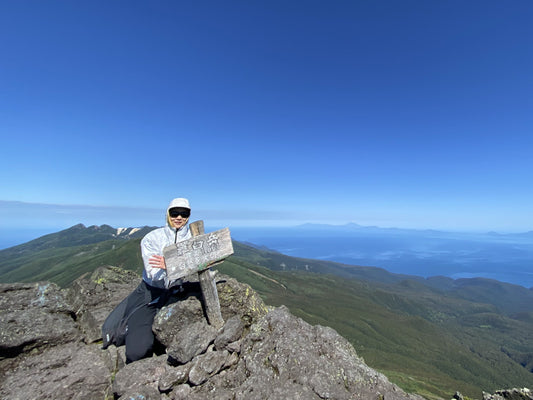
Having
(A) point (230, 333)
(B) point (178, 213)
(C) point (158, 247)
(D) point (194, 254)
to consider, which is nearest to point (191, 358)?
(A) point (230, 333)

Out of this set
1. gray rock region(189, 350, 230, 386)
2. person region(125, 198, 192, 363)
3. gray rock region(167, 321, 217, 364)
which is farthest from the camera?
person region(125, 198, 192, 363)

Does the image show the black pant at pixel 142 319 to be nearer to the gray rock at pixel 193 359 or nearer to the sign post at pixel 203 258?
the gray rock at pixel 193 359

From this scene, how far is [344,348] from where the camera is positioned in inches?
357

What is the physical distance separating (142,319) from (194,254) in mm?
3199

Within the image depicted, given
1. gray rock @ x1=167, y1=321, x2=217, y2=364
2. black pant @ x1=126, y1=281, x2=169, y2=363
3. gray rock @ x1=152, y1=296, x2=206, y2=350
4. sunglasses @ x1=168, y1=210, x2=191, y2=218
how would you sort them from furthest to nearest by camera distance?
1. sunglasses @ x1=168, y1=210, x2=191, y2=218
2. gray rock @ x1=152, y1=296, x2=206, y2=350
3. black pant @ x1=126, y1=281, x2=169, y2=363
4. gray rock @ x1=167, y1=321, x2=217, y2=364

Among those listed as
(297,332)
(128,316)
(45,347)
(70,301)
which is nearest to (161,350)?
(128,316)

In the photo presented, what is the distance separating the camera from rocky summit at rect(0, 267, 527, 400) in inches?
283

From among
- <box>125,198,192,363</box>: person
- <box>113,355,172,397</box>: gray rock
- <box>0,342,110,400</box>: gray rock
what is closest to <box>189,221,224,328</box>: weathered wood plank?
<box>125,198,192,363</box>: person

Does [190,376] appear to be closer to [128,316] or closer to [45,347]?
[128,316]

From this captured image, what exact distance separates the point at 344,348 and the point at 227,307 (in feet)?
15.3

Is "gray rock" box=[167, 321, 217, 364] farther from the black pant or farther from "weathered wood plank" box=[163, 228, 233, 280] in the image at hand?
"weathered wood plank" box=[163, 228, 233, 280]

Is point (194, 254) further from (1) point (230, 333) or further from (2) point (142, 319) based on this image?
(2) point (142, 319)

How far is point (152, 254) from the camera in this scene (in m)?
8.86

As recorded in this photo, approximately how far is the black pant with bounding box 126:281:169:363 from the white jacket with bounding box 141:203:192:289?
1.87 ft
